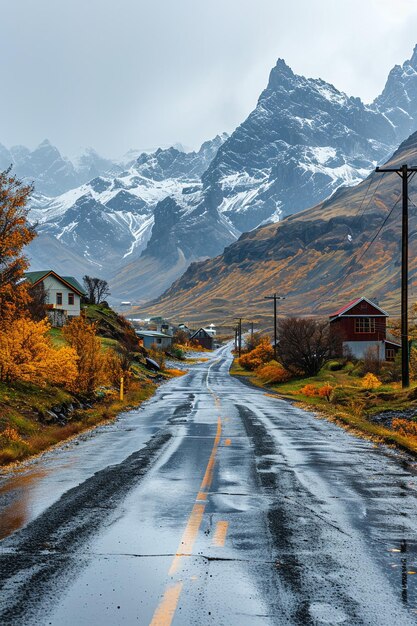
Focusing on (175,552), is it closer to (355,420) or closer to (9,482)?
(9,482)

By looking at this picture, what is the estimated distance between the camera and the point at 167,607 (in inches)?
223

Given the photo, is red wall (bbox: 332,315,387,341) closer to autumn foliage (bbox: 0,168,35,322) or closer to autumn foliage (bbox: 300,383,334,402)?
autumn foliage (bbox: 300,383,334,402)

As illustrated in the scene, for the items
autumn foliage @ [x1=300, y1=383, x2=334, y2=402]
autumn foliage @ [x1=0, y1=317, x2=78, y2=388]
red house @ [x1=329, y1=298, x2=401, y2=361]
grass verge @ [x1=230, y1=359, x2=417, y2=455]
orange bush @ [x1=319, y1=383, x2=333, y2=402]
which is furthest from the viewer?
red house @ [x1=329, y1=298, x2=401, y2=361]

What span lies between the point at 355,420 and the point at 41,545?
18914 millimetres

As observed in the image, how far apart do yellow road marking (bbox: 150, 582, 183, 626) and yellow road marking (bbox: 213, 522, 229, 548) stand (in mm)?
1452

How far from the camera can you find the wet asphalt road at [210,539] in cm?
568

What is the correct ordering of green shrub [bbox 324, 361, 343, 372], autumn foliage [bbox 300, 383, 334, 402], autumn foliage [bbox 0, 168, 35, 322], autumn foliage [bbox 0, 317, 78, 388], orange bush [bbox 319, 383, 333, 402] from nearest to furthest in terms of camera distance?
autumn foliage [bbox 0, 168, 35, 322] < autumn foliage [bbox 0, 317, 78, 388] < orange bush [bbox 319, 383, 333, 402] < autumn foliage [bbox 300, 383, 334, 402] < green shrub [bbox 324, 361, 343, 372]

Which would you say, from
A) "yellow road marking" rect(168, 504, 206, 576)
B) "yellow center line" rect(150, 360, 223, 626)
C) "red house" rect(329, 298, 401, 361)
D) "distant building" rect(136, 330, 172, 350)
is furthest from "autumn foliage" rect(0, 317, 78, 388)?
"distant building" rect(136, 330, 172, 350)

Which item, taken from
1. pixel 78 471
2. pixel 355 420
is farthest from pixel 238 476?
pixel 355 420

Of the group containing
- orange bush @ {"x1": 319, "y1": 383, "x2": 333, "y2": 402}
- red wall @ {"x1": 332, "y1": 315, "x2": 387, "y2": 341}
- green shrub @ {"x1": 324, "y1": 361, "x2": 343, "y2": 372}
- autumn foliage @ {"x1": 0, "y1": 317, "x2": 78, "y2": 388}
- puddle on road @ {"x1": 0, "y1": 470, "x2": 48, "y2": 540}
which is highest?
red wall @ {"x1": 332, "y1": 315, "x2": 387, "y2": 341}

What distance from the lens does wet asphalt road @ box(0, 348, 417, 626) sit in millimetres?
5680

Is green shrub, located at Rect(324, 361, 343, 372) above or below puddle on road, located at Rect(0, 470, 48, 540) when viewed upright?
above

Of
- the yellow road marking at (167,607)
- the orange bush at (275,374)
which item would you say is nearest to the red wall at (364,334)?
the orange bush at (275,374)

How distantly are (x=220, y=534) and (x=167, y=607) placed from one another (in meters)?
2.47
